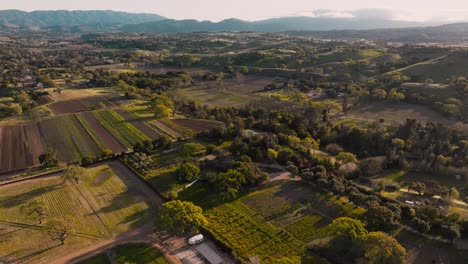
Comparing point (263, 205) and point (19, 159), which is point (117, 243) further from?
point (19, 159)

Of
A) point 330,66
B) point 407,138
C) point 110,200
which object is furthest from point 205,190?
point 330,66

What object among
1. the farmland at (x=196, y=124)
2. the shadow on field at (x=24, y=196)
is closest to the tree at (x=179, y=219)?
the shadow on field at (x=24, y=196)

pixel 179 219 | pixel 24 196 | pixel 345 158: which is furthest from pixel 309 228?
pixel 24 196

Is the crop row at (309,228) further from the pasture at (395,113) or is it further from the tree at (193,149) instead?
the pasture at (395,113)

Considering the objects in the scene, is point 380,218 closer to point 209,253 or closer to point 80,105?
point 209,253

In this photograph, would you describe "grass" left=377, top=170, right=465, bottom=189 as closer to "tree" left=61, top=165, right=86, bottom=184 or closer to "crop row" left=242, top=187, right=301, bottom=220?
"crop row" left=242, top=187, right=301, bottom=220
